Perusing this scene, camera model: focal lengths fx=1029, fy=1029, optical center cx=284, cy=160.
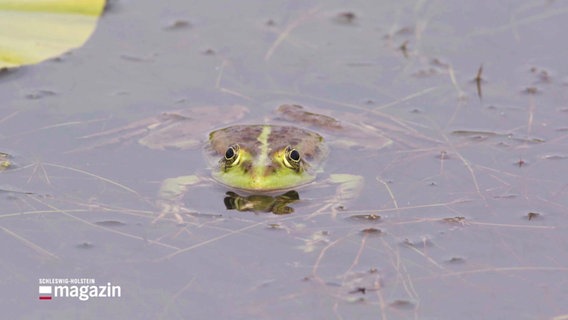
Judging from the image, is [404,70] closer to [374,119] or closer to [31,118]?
[374,119]

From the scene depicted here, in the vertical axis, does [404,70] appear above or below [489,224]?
above

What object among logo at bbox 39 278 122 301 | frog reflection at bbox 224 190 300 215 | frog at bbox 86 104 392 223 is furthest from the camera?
frog at bbox 86 104 392 223

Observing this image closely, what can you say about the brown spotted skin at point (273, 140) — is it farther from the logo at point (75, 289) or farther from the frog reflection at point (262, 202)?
the logo at point (75, 289)

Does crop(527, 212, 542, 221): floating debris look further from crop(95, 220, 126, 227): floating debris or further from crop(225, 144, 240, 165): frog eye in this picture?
crop(95, 220, 126, 227): floating debris

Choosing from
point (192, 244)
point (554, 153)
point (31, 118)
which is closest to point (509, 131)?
point (554, 153)

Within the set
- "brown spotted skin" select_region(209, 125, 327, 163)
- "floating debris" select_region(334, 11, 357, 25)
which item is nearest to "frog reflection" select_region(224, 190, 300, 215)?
"brown spotted skin" select_region(209, 125, 327, 163)

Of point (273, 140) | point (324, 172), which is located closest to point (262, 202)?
point (273, 140)

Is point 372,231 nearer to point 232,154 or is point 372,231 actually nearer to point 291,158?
point 291,158
